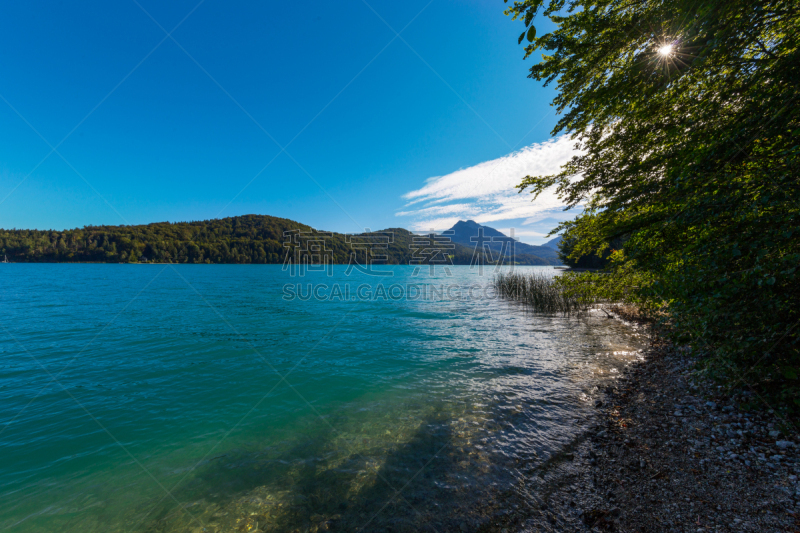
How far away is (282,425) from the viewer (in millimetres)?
6777

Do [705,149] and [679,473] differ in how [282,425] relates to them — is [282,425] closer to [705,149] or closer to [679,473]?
[679,473]

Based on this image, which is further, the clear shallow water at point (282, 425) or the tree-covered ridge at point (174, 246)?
the tree-covered ridge at point (174, 246)

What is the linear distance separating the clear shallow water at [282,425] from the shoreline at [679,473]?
52 centimetres

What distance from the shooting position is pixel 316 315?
21344 mm

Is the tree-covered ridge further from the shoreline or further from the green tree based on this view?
the shoreline

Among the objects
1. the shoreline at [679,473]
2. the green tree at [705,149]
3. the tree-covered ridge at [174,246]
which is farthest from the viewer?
the tree-covered ridge at [174,246]

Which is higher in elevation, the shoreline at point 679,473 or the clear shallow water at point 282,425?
the shoreline at point 679,473

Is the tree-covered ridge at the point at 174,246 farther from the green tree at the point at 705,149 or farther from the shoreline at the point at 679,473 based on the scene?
the shoreline at the point at 679,473

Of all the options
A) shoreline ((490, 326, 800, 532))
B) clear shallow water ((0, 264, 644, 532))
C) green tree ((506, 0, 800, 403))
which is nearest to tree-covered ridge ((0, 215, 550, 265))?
clear shallow water ((0, 264, 644, 532))

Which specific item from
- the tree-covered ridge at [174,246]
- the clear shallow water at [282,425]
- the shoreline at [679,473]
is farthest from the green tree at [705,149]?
the tree-covered ridge at [174,246]

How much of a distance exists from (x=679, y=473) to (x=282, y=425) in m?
7.39

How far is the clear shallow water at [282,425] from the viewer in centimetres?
436

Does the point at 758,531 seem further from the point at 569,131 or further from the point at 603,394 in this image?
the point at 569,131

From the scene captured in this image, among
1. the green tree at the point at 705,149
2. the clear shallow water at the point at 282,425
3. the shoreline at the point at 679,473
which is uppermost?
the green tree at the point at 705,149
